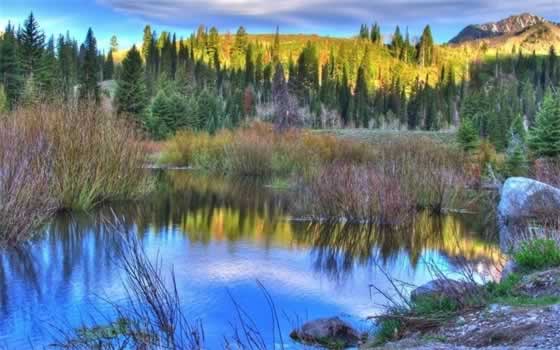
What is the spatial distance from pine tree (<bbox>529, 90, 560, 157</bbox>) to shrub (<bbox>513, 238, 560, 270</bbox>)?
1774 centimetres

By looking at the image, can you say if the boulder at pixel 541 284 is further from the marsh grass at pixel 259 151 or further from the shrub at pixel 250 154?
the shrub at pixel 250 154

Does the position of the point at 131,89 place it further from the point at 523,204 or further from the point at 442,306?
the point at 442,306

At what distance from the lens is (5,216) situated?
36.5ft

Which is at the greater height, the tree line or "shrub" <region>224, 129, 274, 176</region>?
the tree line

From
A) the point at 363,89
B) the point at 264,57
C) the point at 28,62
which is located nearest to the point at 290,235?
the point at 28,62

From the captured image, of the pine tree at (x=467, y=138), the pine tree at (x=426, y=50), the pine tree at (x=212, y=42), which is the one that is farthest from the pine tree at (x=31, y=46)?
the pine tree at (x=426, y=50)

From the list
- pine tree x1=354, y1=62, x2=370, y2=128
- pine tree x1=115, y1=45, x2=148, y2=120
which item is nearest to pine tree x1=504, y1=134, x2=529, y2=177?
pine tree x1=115, y1=45, x2=148, y2=120

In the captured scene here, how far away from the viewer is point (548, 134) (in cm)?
2558

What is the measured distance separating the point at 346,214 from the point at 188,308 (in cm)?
800

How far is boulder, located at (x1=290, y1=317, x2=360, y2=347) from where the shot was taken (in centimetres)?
764

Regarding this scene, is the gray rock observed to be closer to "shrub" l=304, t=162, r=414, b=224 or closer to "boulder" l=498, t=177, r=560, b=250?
"boulder" l=498, t=177, r=560, b=250

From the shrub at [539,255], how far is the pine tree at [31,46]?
50234mm

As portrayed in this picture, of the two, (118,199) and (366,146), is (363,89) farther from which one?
(118,199)

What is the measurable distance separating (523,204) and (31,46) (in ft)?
158
